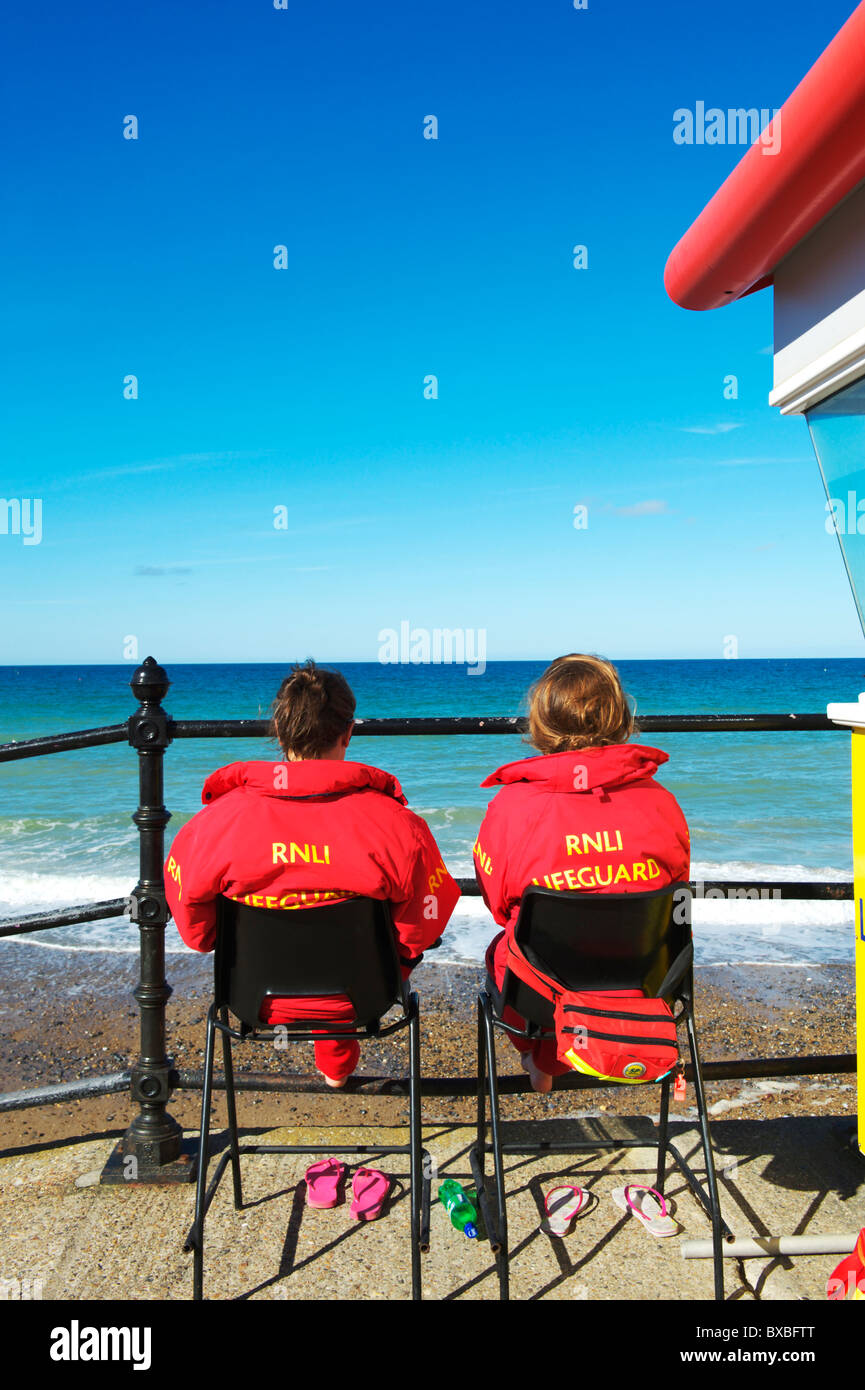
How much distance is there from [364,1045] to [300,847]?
3.87 metres

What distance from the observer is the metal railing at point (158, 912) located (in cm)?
233

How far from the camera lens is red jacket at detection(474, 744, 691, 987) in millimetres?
1768

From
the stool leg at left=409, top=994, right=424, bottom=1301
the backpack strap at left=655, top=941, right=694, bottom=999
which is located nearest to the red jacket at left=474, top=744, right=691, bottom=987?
the backpack strap at left=655, top=941, right=694, bottom=999

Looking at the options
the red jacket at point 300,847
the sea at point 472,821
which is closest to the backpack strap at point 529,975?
the red jacket at point 300,847

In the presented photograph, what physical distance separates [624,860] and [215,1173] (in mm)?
1376

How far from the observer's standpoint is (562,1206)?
7.14 ft

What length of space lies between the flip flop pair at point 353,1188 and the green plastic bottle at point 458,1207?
5.9 inches

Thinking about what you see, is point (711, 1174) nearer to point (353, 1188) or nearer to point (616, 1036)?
point (616, 1036)

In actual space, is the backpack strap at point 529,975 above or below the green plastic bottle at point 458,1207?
above

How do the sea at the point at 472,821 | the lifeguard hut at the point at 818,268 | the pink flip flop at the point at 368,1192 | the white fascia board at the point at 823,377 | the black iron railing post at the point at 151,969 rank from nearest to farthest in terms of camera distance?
the lifeguard hut at the point at 818,268
the white fascia board at the point at 823,377
the pink flip flop at the point at 368,1192
the black iron railing post at the point at 151,969
the sea at the point at 472,821

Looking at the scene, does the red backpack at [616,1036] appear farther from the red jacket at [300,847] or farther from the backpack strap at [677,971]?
the red jacket at [300,847]

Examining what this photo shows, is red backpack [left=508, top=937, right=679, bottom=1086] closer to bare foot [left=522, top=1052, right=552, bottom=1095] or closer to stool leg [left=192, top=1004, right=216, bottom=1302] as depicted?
bare foot [left=522, top=1052, right=552, bottom=1095]

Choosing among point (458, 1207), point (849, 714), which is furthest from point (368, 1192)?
point (849, 714)

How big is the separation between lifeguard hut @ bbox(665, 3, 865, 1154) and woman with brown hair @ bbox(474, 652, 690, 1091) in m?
0.58
